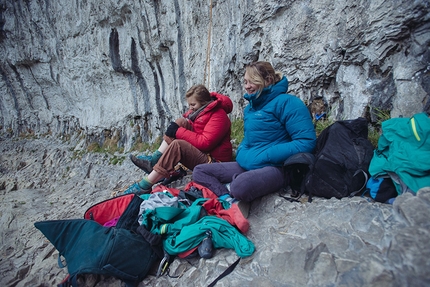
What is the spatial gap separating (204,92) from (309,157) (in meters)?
1.99

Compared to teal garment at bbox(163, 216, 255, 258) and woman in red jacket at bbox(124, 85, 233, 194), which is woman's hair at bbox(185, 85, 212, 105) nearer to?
woman in red jacket at bbox(124, 85, 233, 194)

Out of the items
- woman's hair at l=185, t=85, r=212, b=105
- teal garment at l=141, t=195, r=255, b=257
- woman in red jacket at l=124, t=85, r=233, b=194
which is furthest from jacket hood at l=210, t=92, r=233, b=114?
teal garment at l=141, t=195, r=255, b=257

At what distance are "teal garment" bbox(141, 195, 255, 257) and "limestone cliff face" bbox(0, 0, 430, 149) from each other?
2614 mm

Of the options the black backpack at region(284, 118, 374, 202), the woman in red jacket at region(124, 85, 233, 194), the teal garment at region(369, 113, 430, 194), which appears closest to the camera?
the teal garment at region(369, 113, 430, 194)

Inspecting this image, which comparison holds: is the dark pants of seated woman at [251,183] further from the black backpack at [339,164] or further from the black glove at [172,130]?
the black glove at [172,130]

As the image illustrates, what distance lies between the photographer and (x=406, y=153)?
6.89ft

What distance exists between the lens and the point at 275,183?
2.73m

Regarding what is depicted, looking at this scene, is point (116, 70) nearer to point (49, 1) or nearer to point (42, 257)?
point (49, 1)

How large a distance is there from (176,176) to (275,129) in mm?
2075

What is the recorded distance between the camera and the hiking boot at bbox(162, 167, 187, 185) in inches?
163

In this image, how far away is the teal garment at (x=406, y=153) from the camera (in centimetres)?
194

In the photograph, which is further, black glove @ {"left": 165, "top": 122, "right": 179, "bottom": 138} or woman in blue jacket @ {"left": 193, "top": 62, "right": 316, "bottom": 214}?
black glove @ {"left": 165, "top": 122, "right": 179, "bottom": 138}

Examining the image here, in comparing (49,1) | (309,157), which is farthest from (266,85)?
(49,1)

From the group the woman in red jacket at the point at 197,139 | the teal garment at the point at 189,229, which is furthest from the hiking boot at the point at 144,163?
the teal garment at the point at 189,229
